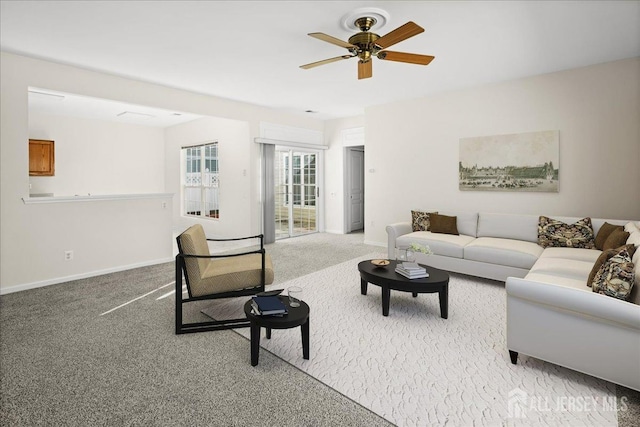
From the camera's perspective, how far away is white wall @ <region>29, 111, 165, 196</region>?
22.9 feet

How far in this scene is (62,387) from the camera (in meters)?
2.05

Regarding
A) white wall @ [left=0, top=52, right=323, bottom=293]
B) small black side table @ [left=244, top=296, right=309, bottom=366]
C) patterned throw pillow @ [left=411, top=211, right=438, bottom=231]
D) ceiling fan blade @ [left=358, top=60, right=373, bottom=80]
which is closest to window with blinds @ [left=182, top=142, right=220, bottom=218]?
white wall @ [left=0, top=52, right=323, bottom=293]

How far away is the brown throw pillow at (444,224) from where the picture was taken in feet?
16.1

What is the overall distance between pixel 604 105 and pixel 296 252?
16.1 feet

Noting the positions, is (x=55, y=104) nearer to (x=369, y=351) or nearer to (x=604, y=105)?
(x=369, y=351)

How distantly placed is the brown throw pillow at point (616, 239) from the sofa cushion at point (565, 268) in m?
0.36

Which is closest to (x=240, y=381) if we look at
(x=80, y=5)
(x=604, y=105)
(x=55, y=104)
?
(x=80, y=5)

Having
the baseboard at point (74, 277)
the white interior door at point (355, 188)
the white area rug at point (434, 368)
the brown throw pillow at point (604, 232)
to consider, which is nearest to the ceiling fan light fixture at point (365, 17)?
the white area rug at point (434, 368)

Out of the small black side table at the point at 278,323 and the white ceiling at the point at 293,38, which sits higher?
the white ceiling at the point at 293,38

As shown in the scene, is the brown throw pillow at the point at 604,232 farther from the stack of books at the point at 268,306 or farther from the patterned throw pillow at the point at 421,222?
the stack of books at the point at 268,306

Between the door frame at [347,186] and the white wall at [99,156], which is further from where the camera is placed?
the door frame at [347,186]

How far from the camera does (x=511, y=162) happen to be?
4945 millimetres

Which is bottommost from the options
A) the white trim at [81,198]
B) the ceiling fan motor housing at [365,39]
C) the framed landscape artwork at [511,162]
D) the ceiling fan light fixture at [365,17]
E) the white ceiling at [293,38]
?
the white trim at [81,198]

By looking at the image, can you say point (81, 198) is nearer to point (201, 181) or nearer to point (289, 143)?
point (201, 181)
